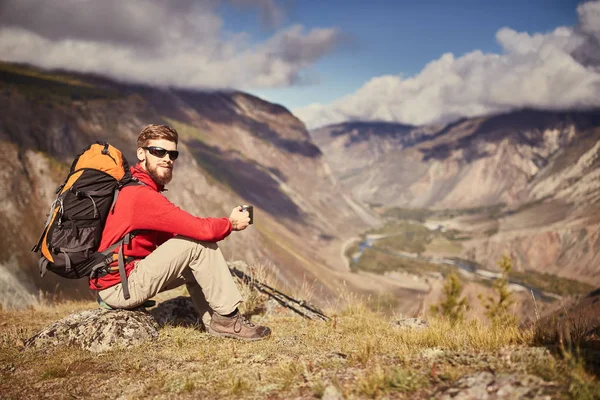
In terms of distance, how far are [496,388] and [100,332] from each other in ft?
18.0

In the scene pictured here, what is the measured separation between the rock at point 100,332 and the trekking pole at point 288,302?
2956mm

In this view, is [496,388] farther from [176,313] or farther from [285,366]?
[176,313]

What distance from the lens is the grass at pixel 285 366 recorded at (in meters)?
3.95

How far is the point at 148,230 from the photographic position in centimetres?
596

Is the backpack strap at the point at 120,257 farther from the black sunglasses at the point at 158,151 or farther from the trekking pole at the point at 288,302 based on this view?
the trekking pole at the point at 288,302

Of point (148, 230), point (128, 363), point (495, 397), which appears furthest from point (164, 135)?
point (495, 397)

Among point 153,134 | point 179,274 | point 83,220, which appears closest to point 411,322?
point 179,274

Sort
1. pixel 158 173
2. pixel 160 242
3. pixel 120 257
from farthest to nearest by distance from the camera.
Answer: pixel 160 242, pixel 158 173, pixel 120 257

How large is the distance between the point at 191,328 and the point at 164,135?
11.6 ft

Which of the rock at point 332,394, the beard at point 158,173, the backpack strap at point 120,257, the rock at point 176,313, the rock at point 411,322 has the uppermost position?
the beard at point 158,173

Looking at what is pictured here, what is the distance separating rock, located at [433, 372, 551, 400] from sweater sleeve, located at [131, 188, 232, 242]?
12.0ft

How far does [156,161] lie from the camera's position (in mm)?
5953

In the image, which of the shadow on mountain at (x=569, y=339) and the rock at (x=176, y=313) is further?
the rock at (x=176, y=313)

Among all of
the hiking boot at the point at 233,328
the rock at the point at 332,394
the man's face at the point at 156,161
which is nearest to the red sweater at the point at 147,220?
the man's face at the point at 156,161
